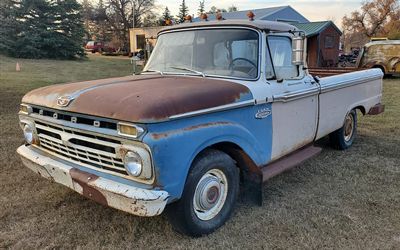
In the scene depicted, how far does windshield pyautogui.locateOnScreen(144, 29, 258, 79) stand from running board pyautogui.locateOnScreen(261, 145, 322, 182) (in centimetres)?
107

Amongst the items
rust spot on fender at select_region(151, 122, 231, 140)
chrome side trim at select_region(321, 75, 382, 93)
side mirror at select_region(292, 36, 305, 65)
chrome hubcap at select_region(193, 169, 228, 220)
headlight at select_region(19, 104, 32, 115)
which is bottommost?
chrome hubcap at select_region(193, 169, 228, 220)

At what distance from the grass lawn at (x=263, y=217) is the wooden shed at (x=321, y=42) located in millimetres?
18532

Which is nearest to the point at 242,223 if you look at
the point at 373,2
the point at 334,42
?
the point at 334,42

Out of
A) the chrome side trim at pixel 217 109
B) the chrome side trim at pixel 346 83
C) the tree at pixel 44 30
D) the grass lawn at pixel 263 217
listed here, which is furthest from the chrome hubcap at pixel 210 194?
the tree at pixel 44 30

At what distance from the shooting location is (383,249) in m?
3.21

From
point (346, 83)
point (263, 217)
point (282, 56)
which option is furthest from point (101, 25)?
point (263, 217)

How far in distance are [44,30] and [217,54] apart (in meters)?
30.0

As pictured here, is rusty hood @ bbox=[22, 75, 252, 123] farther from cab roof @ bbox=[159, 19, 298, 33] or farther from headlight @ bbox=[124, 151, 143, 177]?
cab roof @ bbox=[159, 19, 298, 33]

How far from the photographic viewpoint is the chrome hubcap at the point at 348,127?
606cm

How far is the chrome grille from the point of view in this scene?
293cm

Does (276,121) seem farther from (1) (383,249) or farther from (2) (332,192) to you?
(1) (383,249)

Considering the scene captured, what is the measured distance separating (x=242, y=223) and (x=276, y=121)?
1177 mm

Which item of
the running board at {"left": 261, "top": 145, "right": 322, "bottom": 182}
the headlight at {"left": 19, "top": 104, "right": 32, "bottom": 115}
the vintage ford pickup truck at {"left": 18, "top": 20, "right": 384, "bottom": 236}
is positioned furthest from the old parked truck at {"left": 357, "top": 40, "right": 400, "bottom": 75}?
the headlight at {"left": 19, "top": 104, "right": 32, "bottom": 115}

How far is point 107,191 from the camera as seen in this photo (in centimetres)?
287
